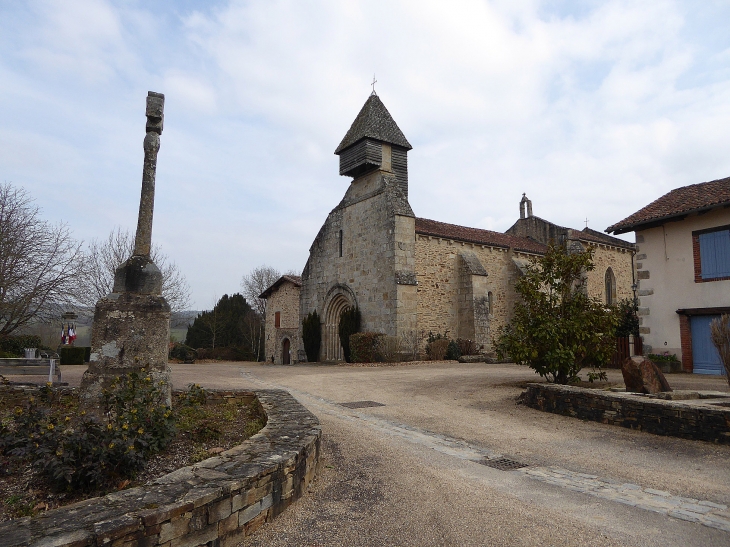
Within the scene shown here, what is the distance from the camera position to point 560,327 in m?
9.75

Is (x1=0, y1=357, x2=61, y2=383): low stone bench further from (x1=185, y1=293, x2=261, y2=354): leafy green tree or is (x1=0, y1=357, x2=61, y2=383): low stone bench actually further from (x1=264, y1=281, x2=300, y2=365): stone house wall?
(x1=185, y1=293, x2=261, y2=354): leafy green tree

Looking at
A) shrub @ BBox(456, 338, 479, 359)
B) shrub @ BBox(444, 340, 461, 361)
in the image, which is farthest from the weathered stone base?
shrub @ BBox(456, 338, 479, 359)

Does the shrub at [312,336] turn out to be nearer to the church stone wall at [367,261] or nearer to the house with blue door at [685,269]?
the church stone wall at [367,261]

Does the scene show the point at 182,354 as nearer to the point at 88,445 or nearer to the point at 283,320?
the point at 283,320

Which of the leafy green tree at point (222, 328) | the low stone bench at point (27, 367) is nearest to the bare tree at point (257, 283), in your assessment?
the leafy green tree at point (222, 328)

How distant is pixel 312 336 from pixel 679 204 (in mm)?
15875

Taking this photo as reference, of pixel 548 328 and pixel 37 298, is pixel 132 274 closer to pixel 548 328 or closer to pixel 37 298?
pixel 548 328

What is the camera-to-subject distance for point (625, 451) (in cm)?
569

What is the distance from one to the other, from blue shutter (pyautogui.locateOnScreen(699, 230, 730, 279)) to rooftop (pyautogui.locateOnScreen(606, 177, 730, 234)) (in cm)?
83

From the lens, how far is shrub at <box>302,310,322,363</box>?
917 inches

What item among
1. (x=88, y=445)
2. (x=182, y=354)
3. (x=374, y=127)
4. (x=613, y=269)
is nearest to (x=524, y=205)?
(x=613, y=269)

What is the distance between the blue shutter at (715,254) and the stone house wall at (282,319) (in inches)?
738

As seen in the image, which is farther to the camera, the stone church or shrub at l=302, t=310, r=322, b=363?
shrub at l=302, t=310, r=322, b=363

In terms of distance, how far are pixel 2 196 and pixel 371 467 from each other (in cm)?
1674
